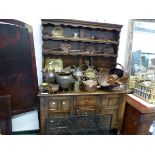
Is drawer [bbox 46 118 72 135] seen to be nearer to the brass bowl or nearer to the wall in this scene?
the brass bowl

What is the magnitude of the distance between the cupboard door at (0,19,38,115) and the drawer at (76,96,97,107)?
58 cm

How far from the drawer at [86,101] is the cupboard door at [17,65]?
0.58 m

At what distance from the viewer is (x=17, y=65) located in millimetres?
2221

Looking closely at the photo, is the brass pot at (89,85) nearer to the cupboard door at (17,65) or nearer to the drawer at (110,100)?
the drawer at (110,100)

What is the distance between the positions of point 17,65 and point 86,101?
39.2 inches

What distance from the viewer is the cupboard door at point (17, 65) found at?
2119 mm

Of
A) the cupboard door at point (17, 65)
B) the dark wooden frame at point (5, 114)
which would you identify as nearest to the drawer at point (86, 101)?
the cupboard door at point (17, 65)

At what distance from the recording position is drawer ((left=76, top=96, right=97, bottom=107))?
2.34 m

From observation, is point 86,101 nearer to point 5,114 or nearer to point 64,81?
point 64,81

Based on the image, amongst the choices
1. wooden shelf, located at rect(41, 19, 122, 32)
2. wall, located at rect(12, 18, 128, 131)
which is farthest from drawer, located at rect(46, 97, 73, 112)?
wooden shelf, located at rect(41, 19, 122, 32)
